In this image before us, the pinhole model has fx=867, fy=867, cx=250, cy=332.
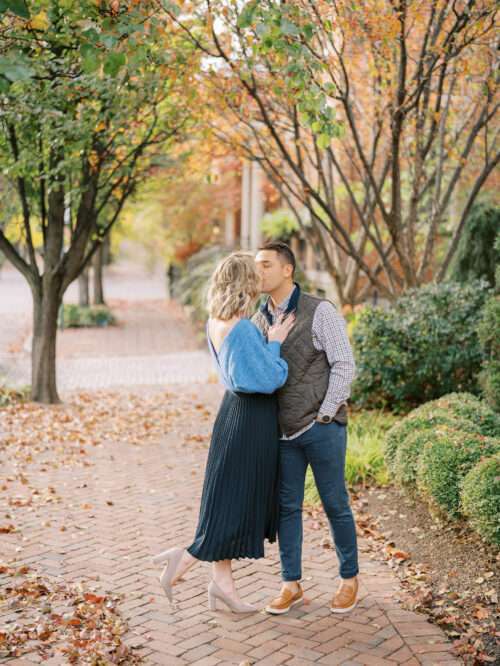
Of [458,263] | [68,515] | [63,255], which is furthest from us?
[63,255]

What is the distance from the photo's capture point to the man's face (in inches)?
175

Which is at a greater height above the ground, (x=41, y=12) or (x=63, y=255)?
(x=41, y=12)

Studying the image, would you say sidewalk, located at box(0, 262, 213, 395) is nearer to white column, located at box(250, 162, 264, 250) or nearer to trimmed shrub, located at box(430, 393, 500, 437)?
white column, located at box(250, 162, 264, 250)

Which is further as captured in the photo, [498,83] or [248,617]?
[498,83]

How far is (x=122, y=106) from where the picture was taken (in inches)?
365

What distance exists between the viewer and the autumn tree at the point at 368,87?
21.4 ft

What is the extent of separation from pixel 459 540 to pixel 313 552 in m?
0.93

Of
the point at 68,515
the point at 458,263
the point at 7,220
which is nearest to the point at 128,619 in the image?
the point at 68,515

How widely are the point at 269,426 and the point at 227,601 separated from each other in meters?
0.95

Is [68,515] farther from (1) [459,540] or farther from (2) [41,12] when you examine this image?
(2) [41,12]

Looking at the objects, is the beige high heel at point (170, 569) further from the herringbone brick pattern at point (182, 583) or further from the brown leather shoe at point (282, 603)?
the brown leather shoe at point (282, 603)

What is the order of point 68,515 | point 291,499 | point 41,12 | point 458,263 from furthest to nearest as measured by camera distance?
1. point 458,263
2. point 41,12
3. point 68,515
4. point 291,499

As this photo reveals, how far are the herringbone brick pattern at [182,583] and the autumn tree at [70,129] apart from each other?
3065 mm

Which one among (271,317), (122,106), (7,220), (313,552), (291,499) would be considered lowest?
(313,552)
